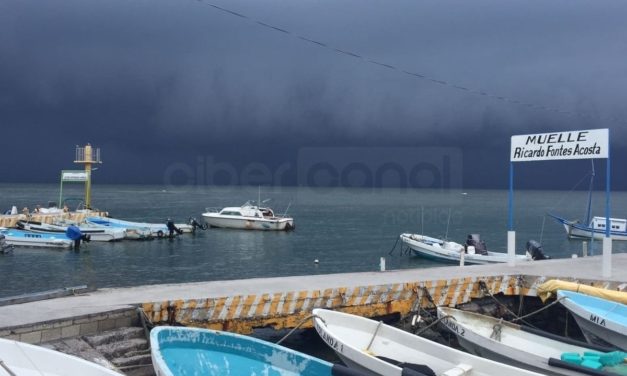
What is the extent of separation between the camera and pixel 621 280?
14383 millimetres

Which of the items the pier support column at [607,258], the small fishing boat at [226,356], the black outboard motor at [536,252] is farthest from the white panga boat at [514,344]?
the black outboard motor at [536,252]

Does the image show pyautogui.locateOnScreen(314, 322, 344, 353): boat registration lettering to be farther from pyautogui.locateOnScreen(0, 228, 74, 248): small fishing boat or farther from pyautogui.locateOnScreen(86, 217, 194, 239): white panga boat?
pyautogui.locateOnScreen(86, 217, 194, 239): white panga boat

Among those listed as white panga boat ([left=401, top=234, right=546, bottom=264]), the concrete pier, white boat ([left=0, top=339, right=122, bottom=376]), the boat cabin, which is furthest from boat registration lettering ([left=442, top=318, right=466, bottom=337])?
the boat cabin

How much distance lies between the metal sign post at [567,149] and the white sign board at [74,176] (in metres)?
47.3

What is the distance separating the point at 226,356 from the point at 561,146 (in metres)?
11.8

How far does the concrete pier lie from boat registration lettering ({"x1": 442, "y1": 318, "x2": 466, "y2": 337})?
151 cm

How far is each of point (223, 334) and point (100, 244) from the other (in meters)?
35.2

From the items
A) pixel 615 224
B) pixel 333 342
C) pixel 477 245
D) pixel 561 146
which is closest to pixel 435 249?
pixel 477 245

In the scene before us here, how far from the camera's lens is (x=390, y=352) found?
9.90 m

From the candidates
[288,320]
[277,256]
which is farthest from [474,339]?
[277,256]

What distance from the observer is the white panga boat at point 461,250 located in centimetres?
2762

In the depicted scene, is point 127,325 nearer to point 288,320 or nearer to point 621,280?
point 288,320

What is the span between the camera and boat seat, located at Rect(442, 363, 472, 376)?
8328mm

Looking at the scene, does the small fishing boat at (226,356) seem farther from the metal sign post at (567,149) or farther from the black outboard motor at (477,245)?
the black outboard motor at (477,245)
